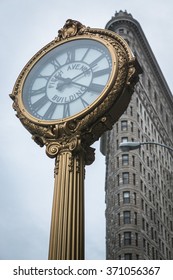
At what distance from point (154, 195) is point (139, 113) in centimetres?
1145

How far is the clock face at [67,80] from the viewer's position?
251 inches

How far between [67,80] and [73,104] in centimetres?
46

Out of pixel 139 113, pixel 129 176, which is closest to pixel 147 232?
pixel 129 176

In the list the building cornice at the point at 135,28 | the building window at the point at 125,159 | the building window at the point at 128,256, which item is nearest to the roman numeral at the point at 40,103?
the building window at the point at 128,256

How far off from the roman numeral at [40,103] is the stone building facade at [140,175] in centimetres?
4082

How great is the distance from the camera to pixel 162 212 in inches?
2613

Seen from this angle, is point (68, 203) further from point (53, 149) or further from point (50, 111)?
point (50, 111)

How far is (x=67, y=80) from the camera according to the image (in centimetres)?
666

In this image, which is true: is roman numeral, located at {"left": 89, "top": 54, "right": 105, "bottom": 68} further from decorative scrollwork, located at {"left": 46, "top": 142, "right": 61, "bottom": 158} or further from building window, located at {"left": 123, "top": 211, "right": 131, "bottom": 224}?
building window, located at {"left": 123, "top": 211, "right": 131, "bottom": 224}

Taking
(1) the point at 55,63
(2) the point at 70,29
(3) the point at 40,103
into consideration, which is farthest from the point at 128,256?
(3) the point at 40,103

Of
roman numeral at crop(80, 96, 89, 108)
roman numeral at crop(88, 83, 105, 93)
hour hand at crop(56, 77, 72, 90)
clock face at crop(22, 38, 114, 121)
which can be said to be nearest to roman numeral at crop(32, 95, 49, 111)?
clock face at crop(22, 38, 114, 121)

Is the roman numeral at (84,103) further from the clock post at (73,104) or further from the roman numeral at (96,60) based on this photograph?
the roman numeral at (96,60)

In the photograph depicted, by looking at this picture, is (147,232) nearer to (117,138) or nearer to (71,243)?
(117,138)

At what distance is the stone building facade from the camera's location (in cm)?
5419
